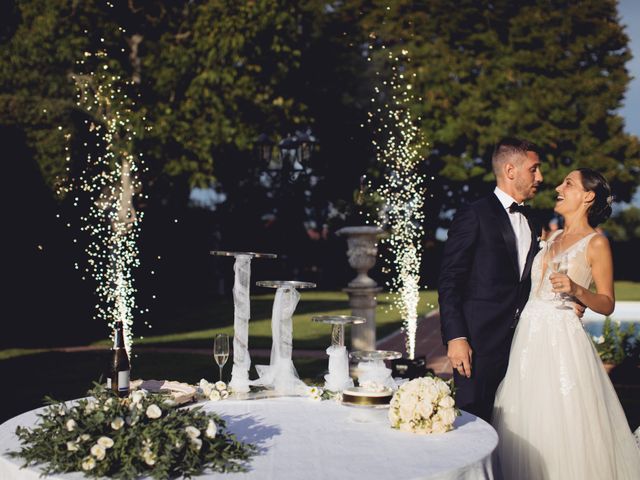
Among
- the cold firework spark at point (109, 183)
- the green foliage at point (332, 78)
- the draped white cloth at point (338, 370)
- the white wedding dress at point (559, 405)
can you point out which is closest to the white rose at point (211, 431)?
the draped white cloth at point (338, 370)

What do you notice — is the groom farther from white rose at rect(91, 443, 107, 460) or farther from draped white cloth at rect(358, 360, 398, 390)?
white rose at rect(91, 443, 107, 460)

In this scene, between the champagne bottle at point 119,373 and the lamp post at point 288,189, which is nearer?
the champagne bottle at point 119,373

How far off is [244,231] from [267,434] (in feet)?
85.3

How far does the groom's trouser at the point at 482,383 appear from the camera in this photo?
15.7 ft

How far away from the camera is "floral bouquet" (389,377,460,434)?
3.50 metres

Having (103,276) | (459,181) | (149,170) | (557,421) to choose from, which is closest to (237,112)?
(149,170)

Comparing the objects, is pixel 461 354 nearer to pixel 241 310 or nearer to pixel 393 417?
pixel 393 417

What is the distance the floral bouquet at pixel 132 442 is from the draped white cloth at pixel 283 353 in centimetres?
119

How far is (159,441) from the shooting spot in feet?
9.76

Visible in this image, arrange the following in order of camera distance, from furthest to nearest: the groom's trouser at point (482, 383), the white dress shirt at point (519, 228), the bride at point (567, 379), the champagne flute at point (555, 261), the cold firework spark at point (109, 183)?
the cold firework spark at point (109, 183), the white dress shirt at point (519, 228), the groom's trouser at point (482, 383), the champagne flute at point (555, 261), the bride at point (567, 379)

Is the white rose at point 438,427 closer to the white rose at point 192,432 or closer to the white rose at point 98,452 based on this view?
the white rose at point 192,432

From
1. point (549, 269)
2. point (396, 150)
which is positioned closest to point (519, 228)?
point (549, 269)

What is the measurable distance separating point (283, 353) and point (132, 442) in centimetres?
172

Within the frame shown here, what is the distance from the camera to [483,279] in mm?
4824
